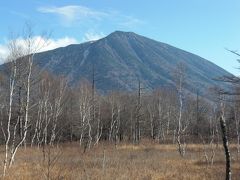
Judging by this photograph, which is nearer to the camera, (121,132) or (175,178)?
(175,178)

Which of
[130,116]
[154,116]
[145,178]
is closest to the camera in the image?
[145,178]

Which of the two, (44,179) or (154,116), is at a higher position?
(154,116)

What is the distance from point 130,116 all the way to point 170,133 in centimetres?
1543

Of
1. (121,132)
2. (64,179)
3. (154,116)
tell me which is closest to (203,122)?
(154,116)

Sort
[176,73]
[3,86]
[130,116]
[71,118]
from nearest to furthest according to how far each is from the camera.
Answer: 1. [176,73]
2. [3,86]
3. [71,118]
4. [130,116]

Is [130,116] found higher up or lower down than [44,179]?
higher up

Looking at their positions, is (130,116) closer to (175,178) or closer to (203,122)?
(203,122)

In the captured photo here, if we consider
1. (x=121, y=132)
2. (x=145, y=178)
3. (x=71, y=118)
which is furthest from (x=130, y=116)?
(x=145, y=178)

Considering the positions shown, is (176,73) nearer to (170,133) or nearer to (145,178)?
(145,178)

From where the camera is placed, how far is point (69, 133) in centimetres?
6438

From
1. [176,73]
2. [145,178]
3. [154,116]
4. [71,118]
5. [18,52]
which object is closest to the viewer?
[145,178]

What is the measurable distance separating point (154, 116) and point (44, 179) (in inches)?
2332

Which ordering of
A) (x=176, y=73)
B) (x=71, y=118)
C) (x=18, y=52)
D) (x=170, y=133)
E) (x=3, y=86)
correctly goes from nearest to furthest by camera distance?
(x=18, y=52)
(x=176, y=73)
(x=3, y=86)
(x=71, y=118)
(x=170, y=133)

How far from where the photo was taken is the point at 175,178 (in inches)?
742
